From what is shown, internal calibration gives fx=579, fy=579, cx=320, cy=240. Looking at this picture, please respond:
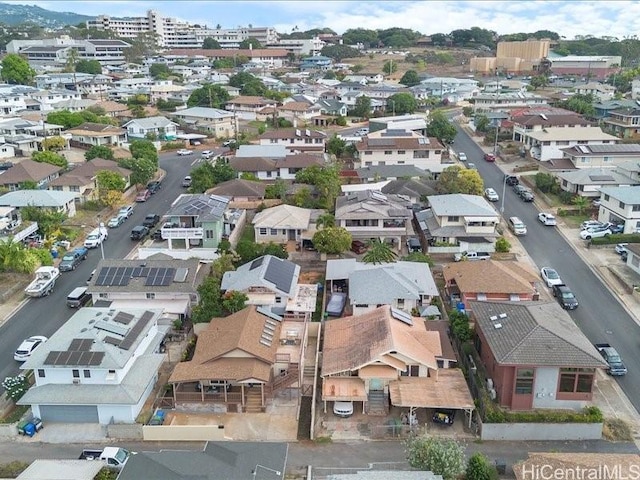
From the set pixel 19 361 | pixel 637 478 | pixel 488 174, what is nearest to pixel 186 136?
pixel 488 174

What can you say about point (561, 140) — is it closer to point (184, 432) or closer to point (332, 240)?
point (332, 240)

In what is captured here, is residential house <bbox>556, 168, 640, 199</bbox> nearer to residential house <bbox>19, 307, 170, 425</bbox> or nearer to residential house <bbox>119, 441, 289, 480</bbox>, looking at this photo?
residential house <bbox>19, 307, 170, 425</bbox>

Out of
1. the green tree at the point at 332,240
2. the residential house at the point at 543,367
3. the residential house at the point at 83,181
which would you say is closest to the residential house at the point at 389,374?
the residential house at the point at 543,367

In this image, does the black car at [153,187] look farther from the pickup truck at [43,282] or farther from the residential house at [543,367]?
the residential house at [543,367]

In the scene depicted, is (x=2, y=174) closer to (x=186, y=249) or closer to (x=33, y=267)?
(x=33, y=267)

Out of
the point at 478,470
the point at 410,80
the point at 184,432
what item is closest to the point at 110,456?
the point at 184,432

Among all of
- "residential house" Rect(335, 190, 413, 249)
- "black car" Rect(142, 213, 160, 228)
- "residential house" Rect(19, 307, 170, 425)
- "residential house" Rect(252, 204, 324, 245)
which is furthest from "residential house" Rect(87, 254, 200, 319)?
"black car" Rect(142, 213, 160, 228)
